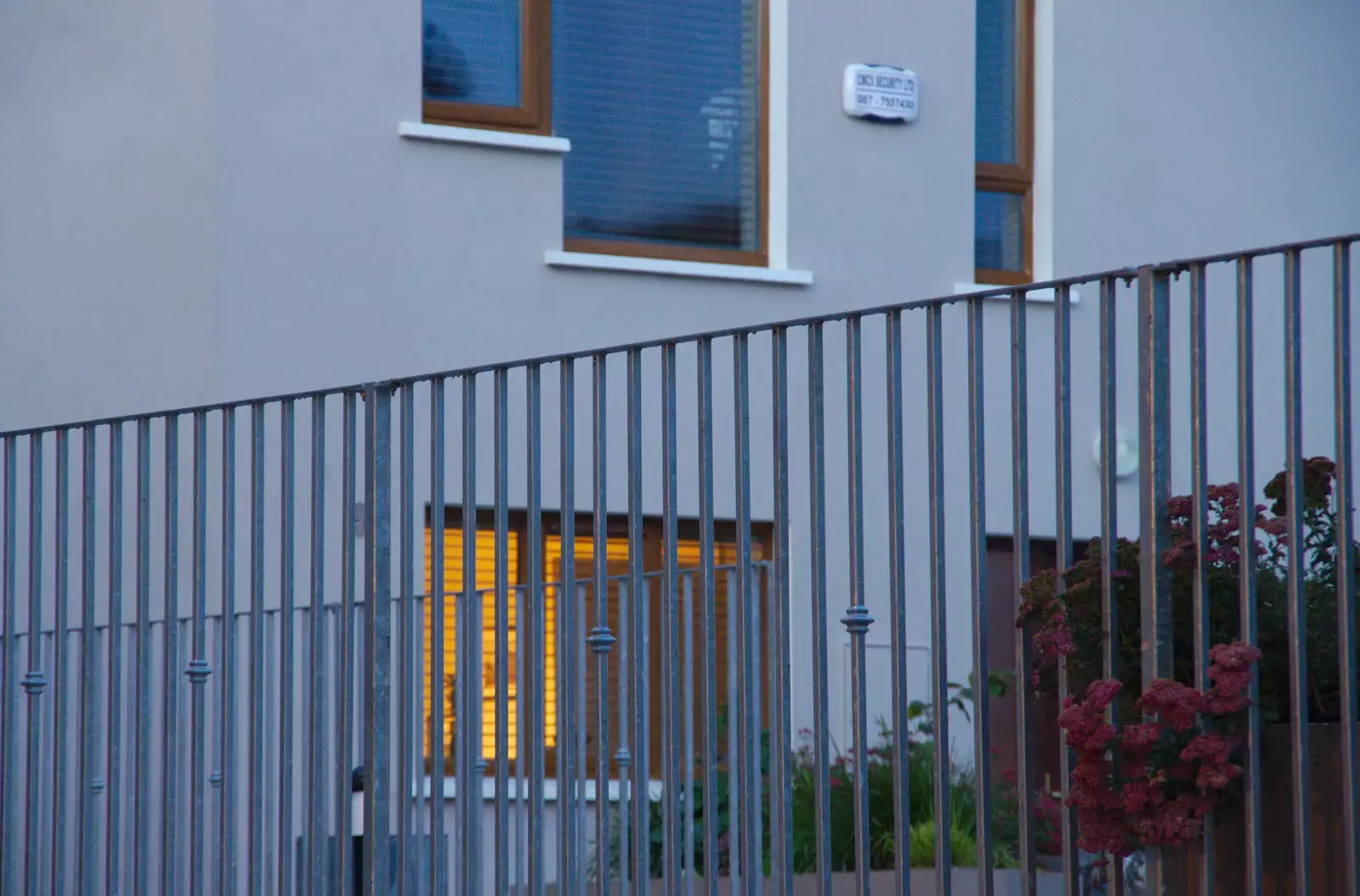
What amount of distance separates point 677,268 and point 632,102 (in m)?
0.79

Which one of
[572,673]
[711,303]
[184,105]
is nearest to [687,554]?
[711,303]

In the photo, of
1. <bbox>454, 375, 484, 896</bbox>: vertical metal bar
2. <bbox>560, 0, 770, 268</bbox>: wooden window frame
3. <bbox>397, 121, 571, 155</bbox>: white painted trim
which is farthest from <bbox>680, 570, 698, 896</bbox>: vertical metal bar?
<bbox>397, 121, 571, 155</bbox>: white painted trim

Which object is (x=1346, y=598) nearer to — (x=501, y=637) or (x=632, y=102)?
(x=501, y=637)

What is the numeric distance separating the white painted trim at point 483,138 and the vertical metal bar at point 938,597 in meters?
5.31

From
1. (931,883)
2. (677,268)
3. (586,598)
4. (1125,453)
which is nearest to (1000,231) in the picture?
(1125,453)

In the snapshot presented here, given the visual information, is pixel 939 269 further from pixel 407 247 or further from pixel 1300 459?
pixel 1300 459

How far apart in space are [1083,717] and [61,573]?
2681 millimetres

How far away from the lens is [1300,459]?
354 centimetres

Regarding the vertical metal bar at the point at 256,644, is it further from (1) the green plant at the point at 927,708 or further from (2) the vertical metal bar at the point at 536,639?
(1) the green plant at the point at 927,708

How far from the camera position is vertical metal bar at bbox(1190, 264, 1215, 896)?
138 inches

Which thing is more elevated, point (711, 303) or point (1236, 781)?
point (711, 303)

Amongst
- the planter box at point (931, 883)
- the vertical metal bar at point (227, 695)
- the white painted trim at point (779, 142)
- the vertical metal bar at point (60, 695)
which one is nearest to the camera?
the vertical metal bar at point (227, 695)

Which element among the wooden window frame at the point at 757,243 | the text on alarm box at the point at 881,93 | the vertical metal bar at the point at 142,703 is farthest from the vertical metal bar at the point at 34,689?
the text on alarm box at the point at 881,93

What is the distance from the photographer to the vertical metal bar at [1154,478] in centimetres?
359
